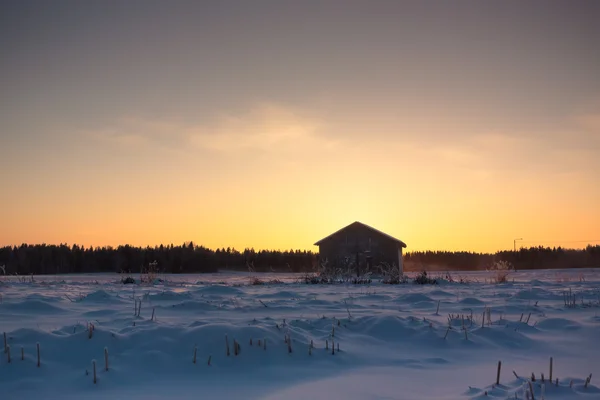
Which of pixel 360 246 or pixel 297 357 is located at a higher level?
pixel 360 246

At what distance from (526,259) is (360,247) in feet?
150

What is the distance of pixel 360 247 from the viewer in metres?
32.3

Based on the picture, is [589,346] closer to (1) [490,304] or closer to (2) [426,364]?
(2) [426,364]

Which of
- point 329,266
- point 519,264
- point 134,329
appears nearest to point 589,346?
point 134,329

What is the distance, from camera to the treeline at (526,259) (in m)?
64.3

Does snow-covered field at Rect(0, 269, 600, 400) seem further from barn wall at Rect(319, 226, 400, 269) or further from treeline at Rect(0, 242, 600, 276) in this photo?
treeline at Rect(0, 242, 600, 276)

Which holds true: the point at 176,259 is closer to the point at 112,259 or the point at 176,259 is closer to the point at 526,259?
the point at 112,259

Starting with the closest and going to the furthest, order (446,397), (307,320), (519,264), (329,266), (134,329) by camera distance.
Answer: (446,397)
(134,329)
(307,320)
(329,266)
(519,264)

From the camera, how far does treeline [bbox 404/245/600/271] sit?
6431 centimetres

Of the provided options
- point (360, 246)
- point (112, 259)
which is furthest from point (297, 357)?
point (112, 259)

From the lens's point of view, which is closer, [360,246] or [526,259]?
[360,246]

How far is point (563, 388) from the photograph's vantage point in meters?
3.69

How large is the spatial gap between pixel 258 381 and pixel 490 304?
6516 millimetres

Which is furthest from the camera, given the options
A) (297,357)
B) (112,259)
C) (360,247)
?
(112,259)
